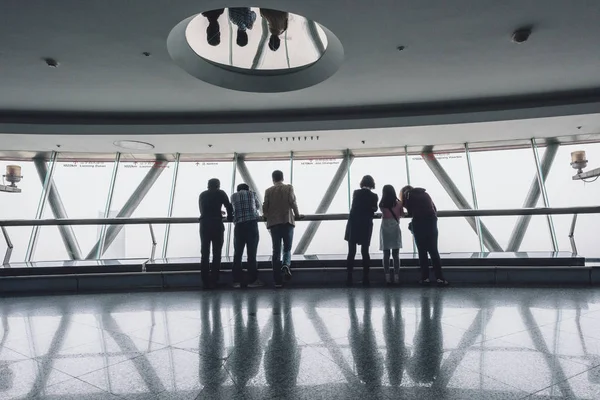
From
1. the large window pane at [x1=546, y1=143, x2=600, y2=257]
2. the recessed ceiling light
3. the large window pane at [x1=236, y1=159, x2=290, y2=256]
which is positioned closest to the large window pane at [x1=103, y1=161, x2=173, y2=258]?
the recessed ceiling light

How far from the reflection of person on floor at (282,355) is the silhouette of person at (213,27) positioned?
4.26 meters

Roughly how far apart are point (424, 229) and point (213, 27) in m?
4.53

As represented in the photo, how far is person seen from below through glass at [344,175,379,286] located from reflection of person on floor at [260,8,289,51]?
2.89 m

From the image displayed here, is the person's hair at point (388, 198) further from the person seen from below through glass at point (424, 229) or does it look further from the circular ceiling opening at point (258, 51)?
the circular ceiling opening at point (258, 51)

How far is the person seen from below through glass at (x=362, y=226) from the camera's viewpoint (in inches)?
194

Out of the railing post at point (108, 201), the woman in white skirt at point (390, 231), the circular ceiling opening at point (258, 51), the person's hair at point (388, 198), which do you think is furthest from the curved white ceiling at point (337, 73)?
the railing post at point (108, 201)

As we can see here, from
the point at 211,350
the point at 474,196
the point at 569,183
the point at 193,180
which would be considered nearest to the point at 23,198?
the point at 193,180

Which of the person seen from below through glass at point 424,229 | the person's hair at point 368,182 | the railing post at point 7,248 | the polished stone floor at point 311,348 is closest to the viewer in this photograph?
the polished stone floor at point 311,348

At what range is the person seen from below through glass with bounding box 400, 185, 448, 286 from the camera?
4.82m

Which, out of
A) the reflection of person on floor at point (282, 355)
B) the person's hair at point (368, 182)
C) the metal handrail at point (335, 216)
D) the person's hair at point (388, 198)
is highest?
the person's hair at point (368, 182)

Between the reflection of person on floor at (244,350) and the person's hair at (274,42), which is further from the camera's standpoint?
the person's hair at (274,42)

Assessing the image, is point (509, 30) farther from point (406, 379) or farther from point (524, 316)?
point (406, 379)

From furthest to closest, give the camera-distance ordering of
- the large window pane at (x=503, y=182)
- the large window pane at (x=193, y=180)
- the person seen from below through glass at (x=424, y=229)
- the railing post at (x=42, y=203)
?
1. the large window pane at (x=193, y=180)
2. the large window pane at (x=503, y=182)
3. the railing post at (x=42, y=203)
4. the person seen from below through glass at (x=424, y=229)

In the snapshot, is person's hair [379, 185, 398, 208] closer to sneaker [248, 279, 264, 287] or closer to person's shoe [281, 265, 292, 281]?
person's shoe [281, 265, 292, 281]
